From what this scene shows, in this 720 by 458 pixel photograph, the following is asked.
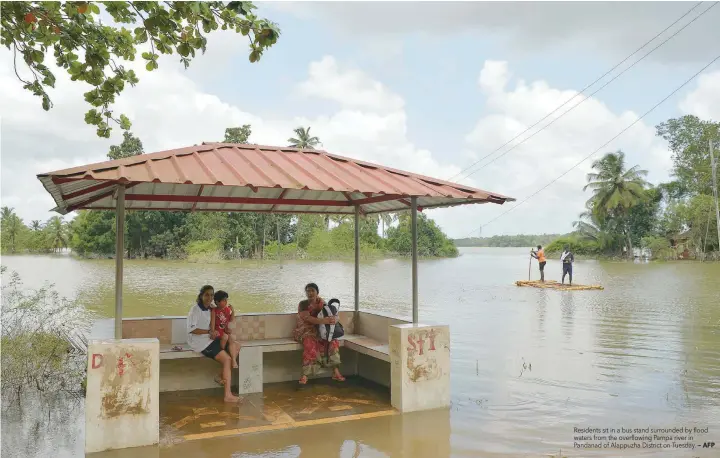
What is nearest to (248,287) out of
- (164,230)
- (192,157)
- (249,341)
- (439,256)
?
(249,341)

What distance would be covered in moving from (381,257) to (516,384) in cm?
4768

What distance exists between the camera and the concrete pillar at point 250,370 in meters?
6.56

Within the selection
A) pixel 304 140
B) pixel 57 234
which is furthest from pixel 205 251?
pixel 57 234

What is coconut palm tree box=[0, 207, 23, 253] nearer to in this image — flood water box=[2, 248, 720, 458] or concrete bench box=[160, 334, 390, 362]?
flood water box=[2, 248, 720, 458]

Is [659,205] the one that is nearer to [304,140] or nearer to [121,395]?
[304,140]

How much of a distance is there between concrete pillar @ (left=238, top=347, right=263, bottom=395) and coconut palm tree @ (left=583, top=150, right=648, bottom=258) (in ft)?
155

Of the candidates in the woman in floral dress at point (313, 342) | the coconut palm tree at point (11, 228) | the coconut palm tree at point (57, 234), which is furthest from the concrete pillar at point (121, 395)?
the coconut palm tree at point (57, 234)

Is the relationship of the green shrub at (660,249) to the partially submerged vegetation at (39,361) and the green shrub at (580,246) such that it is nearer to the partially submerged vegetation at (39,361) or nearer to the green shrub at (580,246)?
the green shrub at (580,246)

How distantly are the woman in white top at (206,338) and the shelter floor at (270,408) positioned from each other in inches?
13.5

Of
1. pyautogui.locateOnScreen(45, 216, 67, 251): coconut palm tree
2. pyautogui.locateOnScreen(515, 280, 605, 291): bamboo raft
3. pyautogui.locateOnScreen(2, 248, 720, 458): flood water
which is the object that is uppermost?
pyautogui.locateOnScreen(45, 216, 67, 251): coconut palm tree

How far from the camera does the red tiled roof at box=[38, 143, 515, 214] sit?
495 cm

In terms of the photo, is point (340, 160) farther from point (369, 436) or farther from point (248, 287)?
point (248, 287)

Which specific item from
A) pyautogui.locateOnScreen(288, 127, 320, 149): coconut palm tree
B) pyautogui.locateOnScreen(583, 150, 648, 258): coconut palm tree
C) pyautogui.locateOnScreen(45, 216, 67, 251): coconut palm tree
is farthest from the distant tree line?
pyautogui.locateOnScreen(45, 216, 67, 251): coconut palm tree

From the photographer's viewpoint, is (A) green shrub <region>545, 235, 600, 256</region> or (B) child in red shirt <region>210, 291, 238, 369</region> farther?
(A) green shrub <region>545, 235, 600, 256</region>
